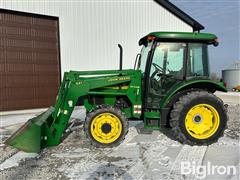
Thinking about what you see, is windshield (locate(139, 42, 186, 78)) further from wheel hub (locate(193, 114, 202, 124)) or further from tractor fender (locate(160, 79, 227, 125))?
wheel hub (locate(193, 114, 202, 124))

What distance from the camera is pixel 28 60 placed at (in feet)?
33.2

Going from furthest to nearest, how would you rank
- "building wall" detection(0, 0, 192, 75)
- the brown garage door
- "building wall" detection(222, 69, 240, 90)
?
1. "building wall" detection(222, 69, 240, 90)
2. "building wall" detection(0, 0, 192, 75)
3. the brown garage door

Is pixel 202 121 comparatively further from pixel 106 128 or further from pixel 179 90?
pixel 106 128

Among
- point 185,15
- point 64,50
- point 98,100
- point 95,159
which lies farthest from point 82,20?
point 95,159

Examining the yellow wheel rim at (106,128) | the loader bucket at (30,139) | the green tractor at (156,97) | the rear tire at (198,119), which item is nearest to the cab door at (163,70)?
the green tractor at (156,97)

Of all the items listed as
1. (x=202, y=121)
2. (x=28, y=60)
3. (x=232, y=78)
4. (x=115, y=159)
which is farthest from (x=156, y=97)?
(x=232, y=78)

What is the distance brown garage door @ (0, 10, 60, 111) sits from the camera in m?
9.62

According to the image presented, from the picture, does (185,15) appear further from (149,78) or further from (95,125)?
(95,125)

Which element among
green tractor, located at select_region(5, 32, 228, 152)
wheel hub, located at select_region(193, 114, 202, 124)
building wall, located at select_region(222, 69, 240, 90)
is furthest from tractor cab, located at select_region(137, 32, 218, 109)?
building wall, located at select_region(222, 69, 240, 90)

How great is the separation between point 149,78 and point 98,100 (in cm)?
120

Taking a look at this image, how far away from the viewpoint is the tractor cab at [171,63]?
4699mm

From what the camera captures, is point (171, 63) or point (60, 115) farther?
point (171, 63)

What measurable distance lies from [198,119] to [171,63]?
1210mm

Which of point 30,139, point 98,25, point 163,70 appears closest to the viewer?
point 30,139
